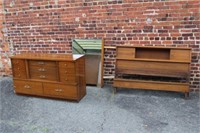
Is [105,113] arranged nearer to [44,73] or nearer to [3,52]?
[44,73]

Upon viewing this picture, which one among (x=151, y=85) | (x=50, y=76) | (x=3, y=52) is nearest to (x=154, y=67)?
(x=151, y=85)

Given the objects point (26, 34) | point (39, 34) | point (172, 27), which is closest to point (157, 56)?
point (172, 27)

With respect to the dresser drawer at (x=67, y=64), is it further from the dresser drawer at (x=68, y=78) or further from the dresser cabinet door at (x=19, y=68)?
the dresser cabinet door at (x=19, y=68)

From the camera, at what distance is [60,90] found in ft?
11.1

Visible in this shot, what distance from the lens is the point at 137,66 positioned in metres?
3.49

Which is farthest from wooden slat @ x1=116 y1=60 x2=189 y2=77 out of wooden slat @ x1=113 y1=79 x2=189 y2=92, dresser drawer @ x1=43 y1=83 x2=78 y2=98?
dresser drawer @ x1=43 y1=83 x2=78 y2=98

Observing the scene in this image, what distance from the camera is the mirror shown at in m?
3.95

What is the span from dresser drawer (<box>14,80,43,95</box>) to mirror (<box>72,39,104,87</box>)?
984mm

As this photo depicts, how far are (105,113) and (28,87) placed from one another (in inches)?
59.2

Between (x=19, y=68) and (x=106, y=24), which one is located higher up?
(x=106, y=24)

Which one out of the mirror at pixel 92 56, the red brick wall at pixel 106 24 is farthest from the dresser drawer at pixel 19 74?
the mirror at pixel 92 56

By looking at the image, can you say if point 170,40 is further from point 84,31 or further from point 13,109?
point 13,109

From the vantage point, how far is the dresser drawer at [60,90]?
331 centimetres

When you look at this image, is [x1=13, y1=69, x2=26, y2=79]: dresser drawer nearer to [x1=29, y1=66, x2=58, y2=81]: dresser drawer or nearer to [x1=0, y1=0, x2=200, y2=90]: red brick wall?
[x1=29, y1=66, x2=58, y2=81]: dresser drawer
